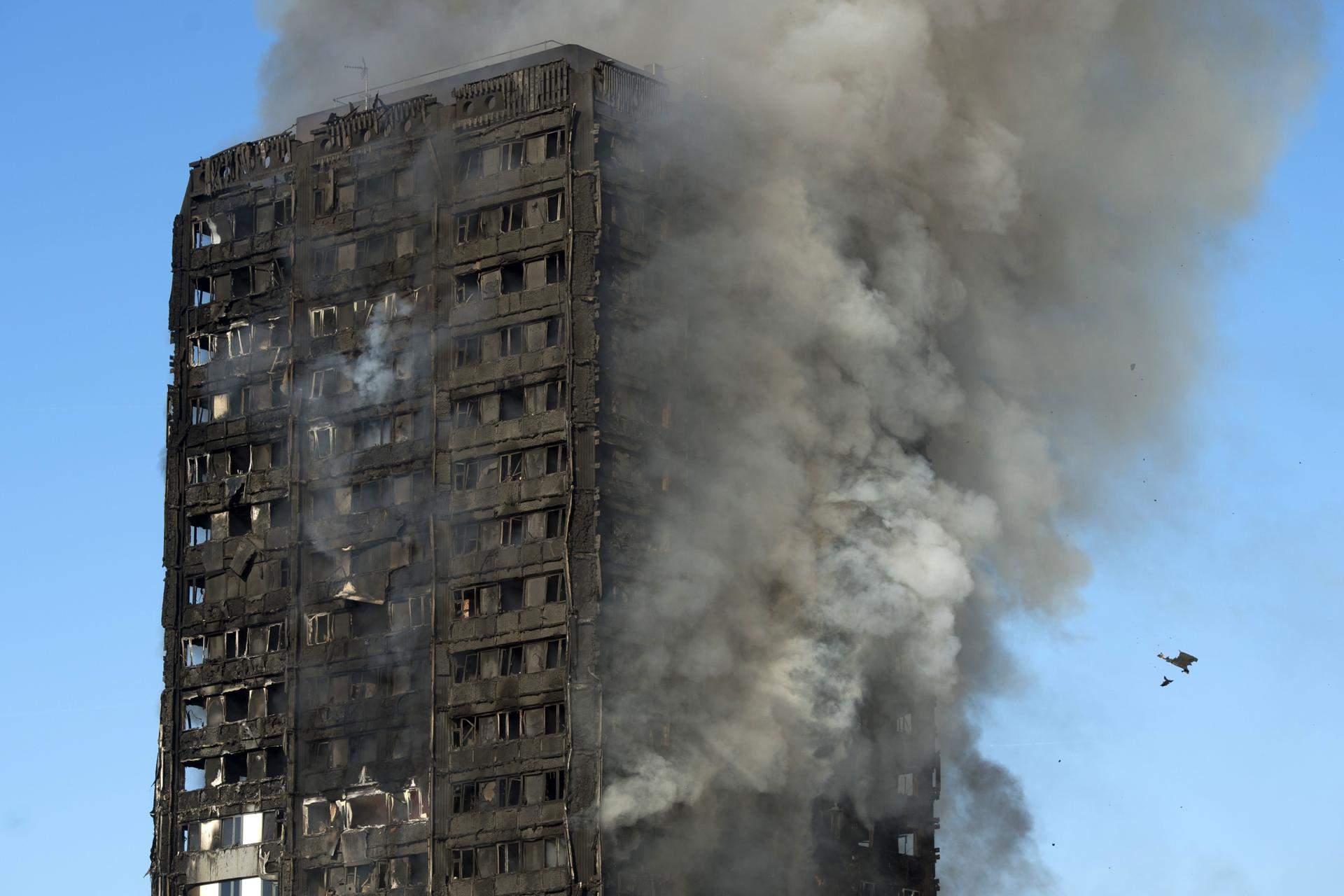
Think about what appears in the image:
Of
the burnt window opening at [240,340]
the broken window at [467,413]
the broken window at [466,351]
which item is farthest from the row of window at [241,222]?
the broken window at [467,413]

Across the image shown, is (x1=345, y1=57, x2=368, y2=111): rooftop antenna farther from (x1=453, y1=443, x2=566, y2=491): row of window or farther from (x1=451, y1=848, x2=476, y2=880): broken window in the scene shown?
(x1=451, y1=848, x2=476, y2=880): broken window

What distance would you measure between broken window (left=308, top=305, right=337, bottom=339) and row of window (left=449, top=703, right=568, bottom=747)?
Result: 2495cm

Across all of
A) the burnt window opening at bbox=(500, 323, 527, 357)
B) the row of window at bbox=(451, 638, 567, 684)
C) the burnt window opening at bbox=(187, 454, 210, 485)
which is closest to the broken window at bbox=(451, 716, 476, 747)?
the row of window at bbox=(451, 638, 567, 684)

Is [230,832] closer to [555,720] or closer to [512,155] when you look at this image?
[555,720]

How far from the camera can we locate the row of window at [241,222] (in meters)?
168

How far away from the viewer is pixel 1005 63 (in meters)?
172

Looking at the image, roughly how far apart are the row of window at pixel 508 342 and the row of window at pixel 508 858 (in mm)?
25954

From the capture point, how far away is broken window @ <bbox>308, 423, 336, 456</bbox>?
163 meters

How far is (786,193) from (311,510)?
3177 centimetres

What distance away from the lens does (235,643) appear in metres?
165

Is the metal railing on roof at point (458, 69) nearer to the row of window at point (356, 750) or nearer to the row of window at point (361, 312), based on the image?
the row of window at point (361, 312)

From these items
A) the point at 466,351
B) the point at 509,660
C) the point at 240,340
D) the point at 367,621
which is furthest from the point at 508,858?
the point at 240,340

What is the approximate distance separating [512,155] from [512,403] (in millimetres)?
13658

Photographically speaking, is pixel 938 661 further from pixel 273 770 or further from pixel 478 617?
pixel 273 770
